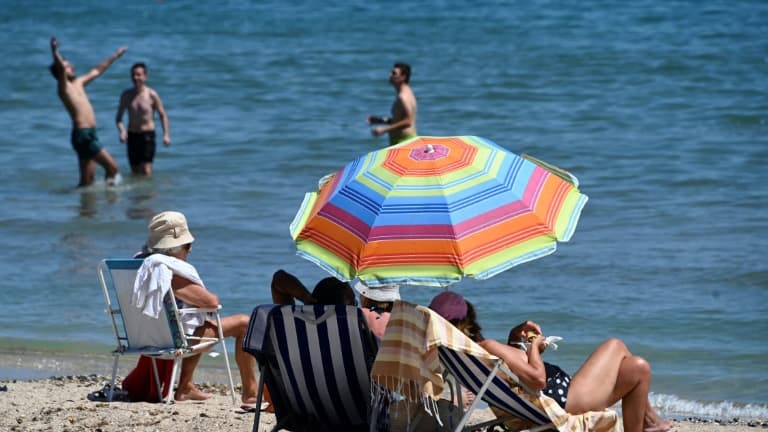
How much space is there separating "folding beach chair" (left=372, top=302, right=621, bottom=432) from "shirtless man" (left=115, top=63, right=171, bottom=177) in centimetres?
852

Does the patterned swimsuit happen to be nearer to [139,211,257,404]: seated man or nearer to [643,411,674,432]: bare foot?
[643,411,674,432]: bare foot

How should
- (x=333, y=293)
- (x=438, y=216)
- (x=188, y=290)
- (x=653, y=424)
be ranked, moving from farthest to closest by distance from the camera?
(x=188, y=290)
(x=653, y=424)
(x=333, y=293)
(x=438, y=216)

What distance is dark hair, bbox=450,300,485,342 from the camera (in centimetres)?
411

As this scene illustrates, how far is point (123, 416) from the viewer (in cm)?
508

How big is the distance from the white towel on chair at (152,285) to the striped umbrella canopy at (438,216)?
3.55 feet

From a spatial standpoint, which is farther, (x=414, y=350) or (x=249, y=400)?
(x=249, y=400)

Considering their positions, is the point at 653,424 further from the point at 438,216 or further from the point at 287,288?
the point at 287,288

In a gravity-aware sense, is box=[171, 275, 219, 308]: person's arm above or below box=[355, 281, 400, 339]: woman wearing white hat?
below

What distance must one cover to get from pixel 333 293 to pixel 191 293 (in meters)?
1.03

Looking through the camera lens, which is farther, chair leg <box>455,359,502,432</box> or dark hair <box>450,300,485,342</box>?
dark hair <box>450,300,485,342</box>

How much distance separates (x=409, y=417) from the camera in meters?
4.24

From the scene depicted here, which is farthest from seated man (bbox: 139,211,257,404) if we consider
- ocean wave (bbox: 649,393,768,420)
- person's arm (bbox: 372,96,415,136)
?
person's arm (bbox: 372,96,415,136)

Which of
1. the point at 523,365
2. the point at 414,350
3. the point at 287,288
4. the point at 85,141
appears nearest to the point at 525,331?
the point at 523,365

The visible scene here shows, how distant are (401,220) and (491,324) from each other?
3736 millimetres
